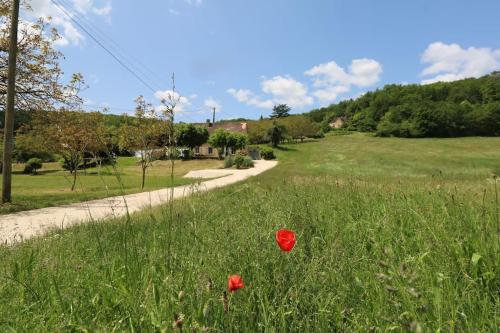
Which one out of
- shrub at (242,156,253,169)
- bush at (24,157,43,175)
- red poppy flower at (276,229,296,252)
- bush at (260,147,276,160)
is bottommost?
bush at (24,157,43,175)

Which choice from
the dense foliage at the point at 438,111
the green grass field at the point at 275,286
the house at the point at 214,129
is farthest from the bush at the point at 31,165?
the dense foliage at the point at 438,111

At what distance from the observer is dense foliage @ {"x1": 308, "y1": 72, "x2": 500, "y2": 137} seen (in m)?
77.4

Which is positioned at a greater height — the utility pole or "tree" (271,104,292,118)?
"tree" (271,104,292,118)

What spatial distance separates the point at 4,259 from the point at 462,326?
13.1 ft

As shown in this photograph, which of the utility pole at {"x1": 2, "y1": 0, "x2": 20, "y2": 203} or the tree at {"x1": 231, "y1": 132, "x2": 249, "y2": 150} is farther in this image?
the tree at {"x1": 231, "y1": 132, "x2": 249, "y2": 150}

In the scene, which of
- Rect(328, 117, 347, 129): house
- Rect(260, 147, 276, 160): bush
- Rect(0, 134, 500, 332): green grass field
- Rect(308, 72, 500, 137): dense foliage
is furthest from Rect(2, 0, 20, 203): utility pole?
Rect(328, 117, 347, 129): house

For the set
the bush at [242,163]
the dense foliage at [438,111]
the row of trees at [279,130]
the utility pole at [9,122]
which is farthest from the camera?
the row of trees at [279,130]

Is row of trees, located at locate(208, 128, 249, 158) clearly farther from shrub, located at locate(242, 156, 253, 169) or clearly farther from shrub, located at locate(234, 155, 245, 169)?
shrub, located at locate(242, 156, 253, 169)

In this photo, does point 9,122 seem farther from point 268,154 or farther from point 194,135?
point 268,154

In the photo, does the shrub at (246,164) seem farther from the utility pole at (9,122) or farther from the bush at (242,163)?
the utility pole at (9,122)

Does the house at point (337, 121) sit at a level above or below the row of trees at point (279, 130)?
above

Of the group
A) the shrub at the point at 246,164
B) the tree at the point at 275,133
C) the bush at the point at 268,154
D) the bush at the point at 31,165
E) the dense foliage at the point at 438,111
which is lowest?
the bush at the point at 31,165

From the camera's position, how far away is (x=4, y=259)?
3.32m

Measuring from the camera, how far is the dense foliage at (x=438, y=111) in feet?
254
